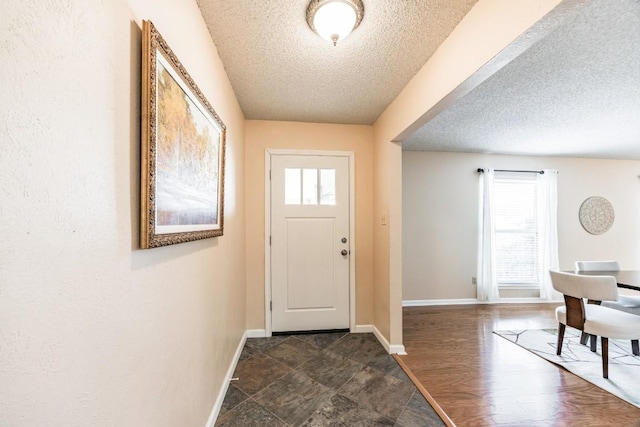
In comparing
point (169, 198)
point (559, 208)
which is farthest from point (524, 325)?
point (169, 198)

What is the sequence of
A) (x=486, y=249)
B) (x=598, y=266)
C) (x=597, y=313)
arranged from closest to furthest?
(x=597, y=313) → (x=598, y=266) → (x=486, y=249)

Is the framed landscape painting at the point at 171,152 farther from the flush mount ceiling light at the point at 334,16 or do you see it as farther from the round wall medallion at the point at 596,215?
the round wall medallion at the point at 596,215

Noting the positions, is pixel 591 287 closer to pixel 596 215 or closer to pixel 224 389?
pixel 224 389

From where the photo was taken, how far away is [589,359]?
8.09 feet

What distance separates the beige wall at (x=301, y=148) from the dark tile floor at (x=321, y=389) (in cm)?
46

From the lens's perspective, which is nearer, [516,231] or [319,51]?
[319,51]

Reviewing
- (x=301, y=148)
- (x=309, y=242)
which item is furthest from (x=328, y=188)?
(x=309, y=242)

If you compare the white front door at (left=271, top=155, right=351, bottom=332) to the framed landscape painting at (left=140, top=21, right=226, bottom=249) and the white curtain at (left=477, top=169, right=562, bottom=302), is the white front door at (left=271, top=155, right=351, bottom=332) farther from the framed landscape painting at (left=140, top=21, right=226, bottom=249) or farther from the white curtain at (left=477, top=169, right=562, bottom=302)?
the white curtain at (left=477, top=169, right=562, bottom=302)

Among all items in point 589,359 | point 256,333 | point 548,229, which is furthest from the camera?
point 548,229

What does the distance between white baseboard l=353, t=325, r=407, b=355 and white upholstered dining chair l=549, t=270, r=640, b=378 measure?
1472mm

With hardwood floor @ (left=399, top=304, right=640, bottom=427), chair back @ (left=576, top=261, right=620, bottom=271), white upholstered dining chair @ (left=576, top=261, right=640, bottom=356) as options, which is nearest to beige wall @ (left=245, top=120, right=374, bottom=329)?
hardwood floor @ (left=399, top=304, right=640, bottom=427)

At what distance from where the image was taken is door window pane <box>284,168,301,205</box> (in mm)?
2992

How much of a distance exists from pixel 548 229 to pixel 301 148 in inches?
160

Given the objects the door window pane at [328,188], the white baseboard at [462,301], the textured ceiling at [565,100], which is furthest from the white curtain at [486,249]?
the door window pane at [328,188]
